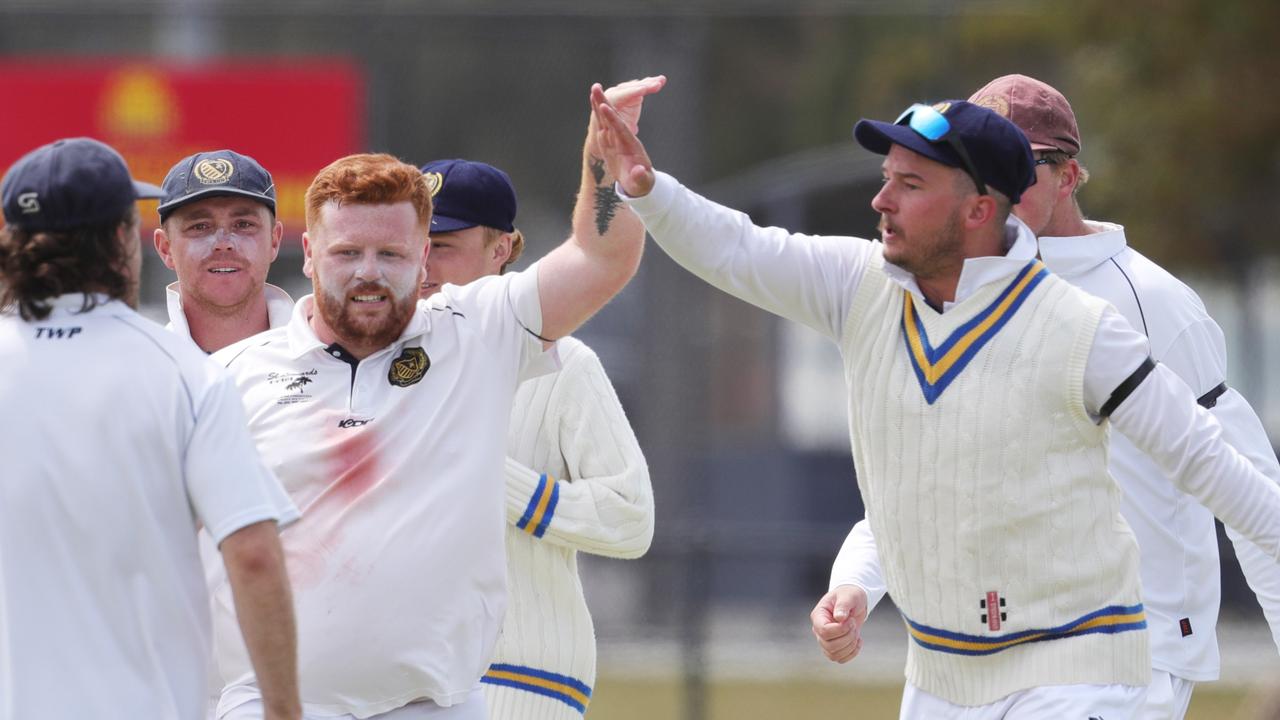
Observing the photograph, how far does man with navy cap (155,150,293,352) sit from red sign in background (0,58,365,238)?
31.2 ft

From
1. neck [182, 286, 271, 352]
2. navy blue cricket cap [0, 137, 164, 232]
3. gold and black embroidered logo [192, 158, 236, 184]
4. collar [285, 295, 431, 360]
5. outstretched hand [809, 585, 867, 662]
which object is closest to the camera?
navy blue cricket cap [0, 137, 164, 232]

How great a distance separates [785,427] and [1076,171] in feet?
35.5

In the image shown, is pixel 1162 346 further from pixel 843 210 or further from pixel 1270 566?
pixel 843 210

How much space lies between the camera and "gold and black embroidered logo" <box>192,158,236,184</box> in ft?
17.0

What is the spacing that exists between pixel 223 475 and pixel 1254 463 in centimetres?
268

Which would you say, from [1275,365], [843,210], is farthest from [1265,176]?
[843,210]

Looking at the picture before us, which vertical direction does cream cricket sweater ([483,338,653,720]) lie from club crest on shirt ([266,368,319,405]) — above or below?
below

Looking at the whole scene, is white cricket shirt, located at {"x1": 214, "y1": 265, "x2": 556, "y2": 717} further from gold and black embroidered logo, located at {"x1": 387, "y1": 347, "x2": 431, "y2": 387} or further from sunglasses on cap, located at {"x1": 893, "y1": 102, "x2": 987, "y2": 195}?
sunglasses on cap, located at {"x1": 893, "y1": 102, "x2": 987, "y2": 195}

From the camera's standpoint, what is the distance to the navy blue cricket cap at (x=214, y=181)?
17.0 feet

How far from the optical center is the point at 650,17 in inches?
567

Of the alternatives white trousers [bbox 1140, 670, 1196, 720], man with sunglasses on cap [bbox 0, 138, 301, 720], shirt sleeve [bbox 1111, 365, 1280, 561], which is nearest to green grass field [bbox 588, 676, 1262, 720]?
white trousers [bbox 1140, 670, 1196, 720]

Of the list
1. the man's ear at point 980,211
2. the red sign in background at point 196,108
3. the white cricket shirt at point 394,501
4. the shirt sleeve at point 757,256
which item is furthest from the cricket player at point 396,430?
the red sign in background at point 196,108

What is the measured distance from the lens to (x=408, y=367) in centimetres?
456

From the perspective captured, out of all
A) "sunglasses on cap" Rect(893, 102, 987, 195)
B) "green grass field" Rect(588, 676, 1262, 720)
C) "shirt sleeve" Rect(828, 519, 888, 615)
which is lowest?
"green grass field" Rect(588, 676, 1262, 720)
